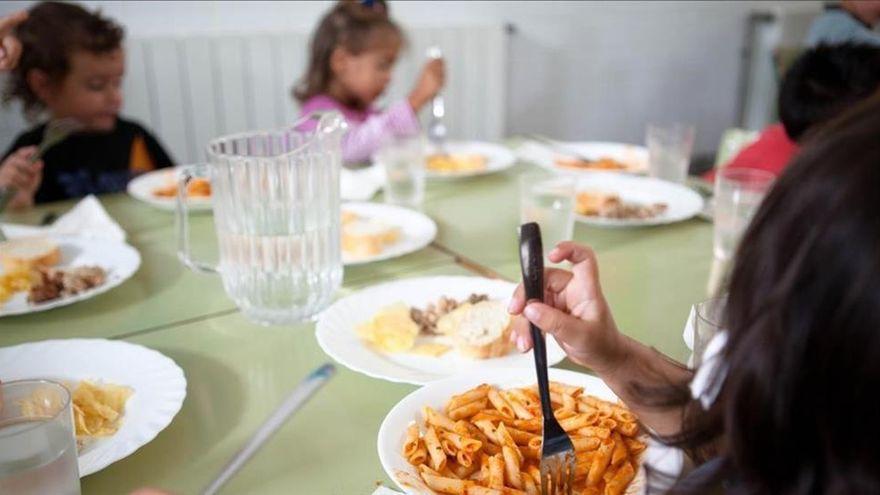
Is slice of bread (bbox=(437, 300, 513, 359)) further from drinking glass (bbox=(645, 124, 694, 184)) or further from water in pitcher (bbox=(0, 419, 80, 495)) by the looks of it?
drinking glass (bbox=(645, 124, 694, 184))

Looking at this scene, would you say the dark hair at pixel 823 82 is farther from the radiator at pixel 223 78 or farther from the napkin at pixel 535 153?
the radiator at pixel 223 78

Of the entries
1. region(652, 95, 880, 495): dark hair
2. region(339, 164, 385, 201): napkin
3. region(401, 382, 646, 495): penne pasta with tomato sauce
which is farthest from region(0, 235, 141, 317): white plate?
region(652, 95, 880, 495): dark hair

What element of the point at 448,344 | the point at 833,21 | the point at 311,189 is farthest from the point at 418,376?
the point at 833,21

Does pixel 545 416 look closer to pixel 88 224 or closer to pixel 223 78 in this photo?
pixel 88 224

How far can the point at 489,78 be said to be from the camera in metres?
2.91

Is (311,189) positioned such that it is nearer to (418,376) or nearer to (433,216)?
(418,376)

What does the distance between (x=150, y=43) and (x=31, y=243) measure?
50.6 inches

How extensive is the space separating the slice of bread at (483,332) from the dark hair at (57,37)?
137cm

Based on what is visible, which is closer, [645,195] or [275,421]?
[275,421]

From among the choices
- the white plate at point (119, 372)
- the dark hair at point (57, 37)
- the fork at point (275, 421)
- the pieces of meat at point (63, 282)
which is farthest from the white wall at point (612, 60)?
the fork at point (275, 421)

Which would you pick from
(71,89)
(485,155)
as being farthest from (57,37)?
(485,155)

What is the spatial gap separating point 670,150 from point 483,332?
33.0 inches

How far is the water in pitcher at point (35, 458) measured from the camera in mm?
586

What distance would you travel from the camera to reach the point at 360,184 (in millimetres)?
1500
